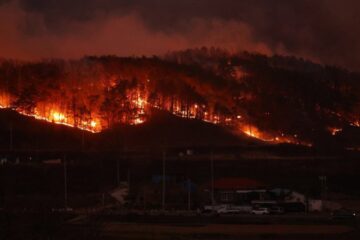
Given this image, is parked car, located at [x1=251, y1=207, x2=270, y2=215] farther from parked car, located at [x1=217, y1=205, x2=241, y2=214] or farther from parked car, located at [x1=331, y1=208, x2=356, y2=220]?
parked car, located at [x1=331, y1=208, x2=356, y2=220]

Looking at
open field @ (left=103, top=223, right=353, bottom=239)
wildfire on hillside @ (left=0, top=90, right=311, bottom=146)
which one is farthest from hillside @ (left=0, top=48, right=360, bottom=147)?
open field @ (left=103, top=223, right=353, bottom=239)

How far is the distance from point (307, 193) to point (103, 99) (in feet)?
180

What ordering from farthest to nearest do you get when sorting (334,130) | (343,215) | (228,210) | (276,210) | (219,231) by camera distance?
(334,130)
(276,210)
(228,210)
(343,215)
(219,231)

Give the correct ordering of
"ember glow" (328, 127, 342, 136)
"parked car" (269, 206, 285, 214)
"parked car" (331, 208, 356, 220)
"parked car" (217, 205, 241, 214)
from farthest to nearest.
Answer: "ember glow" (328, 127, 342, 136), "parked car" (269, 206, 285, 214), "parked car" (217, 205, 241, 214), "parked car" (331, 208, 356, 220)

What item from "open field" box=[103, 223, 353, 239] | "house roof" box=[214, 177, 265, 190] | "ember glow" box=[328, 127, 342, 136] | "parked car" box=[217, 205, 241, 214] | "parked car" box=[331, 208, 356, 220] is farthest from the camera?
"ember glow" box=[328, 127, 342, 136]

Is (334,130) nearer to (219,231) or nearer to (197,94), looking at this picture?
(197,94)

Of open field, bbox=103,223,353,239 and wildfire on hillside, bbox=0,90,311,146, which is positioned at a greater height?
wildfire on hillside, bbox=0,90,311,146

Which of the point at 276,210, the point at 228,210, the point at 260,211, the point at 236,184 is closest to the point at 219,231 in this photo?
the point at 228,210

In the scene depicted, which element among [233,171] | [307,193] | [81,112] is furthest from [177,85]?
[307,193]

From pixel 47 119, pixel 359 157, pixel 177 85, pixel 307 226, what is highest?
pixel 177 85

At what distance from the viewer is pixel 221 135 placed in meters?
75.2

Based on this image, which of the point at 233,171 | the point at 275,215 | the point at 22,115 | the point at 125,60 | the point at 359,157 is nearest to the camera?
the point at 275,215

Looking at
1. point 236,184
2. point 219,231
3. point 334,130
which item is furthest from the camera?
point 334,130

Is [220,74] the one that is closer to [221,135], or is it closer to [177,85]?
[177,85]
